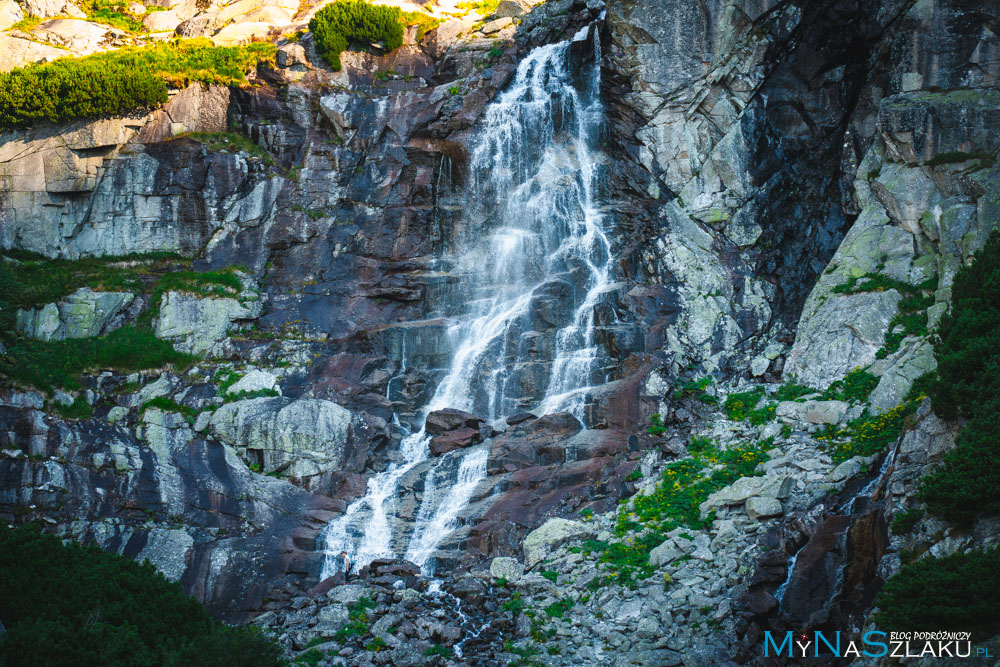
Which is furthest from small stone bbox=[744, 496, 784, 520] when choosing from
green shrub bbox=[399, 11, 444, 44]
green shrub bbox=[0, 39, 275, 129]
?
green shrub bbox=[399, 11, 444, 44]

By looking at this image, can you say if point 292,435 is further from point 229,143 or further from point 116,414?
point 229,143

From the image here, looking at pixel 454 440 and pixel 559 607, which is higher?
pixel 454 440

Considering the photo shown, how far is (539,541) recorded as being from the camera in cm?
2188

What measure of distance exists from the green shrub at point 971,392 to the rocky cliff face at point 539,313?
643 millimetres

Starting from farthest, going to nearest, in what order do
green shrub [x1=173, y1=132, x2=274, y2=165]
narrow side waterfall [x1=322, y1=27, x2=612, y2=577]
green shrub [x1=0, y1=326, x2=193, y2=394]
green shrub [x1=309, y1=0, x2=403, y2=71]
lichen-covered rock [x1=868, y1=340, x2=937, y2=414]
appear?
green shrub [x1=309, y1=0, x2=403, y2=71] → green shrub [x1=173, y1=132, x2=274, y2=165] → green shrub [x1=0, y1=326, x2=193, y2=394] → narrow side waterfall [x1=322, y1=27, x2=612, y2=577] → lichen-covered rock [x1=868, y1=340, x2=937, y2=414]

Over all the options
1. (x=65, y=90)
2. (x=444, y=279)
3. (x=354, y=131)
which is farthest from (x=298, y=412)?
(x=65, y=90)

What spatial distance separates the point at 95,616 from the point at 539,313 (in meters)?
20.0

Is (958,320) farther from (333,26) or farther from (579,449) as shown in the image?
(333,26)

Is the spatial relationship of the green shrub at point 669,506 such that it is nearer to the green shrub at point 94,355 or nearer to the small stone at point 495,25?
the green shrub at point 94,355

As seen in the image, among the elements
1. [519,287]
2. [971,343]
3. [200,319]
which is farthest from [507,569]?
[200,319]

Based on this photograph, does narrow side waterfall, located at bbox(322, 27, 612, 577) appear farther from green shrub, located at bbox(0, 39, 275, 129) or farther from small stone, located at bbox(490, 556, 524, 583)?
green shrub, located at bbox(0, 39, 275, 129)

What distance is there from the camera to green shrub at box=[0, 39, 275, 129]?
34125 mm

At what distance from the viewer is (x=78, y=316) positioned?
31234 millimetres

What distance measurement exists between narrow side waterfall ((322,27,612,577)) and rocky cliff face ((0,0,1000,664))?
587 millimetres
